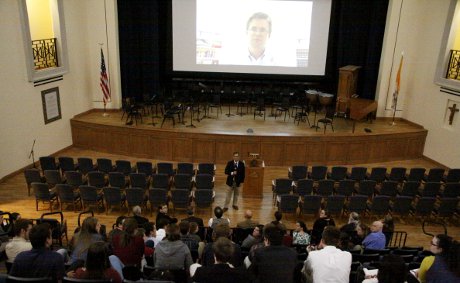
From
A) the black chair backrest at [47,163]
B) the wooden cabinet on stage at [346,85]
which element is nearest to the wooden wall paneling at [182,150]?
the black chair backrest at [47,163]

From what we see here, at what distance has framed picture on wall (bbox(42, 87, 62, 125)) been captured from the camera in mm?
12938

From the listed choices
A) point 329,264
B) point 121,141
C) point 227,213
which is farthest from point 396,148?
point 329,264

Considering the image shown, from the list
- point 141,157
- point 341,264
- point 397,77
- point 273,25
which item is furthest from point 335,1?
point 341,264

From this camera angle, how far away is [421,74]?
1507cm

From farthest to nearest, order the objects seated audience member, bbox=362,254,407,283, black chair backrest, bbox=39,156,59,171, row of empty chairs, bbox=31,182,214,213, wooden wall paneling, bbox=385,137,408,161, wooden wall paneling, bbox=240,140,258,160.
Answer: wooden wall paneling, bbox=385,137,408,161 → wooden wall paneling, bbox=240,140,258,160 → black chair backrest, bbox=39,156,59,171 → row of empty chairs, bbox=31,182,214,213 → seated audience member, bbox=362,254,407,283

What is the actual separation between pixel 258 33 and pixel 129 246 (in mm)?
13245

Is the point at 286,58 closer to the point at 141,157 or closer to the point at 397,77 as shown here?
the point at 397,77

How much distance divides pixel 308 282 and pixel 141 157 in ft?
34.0

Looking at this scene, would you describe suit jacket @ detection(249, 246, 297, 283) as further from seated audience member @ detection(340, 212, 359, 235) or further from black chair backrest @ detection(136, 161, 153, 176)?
black chair backrest @ detection(136, 161, 153, 176)

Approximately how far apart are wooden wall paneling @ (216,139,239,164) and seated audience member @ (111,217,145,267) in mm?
8311

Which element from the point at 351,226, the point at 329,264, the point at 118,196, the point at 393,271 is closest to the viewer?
the point at 393,271

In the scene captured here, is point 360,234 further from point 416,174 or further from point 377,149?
point 377,149

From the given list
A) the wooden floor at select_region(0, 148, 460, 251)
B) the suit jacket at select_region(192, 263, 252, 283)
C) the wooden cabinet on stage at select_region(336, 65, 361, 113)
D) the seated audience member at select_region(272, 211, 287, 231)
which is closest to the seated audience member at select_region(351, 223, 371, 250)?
the seated audience member at select_region(272, 211, 287, 231)

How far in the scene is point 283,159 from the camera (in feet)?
43.9
